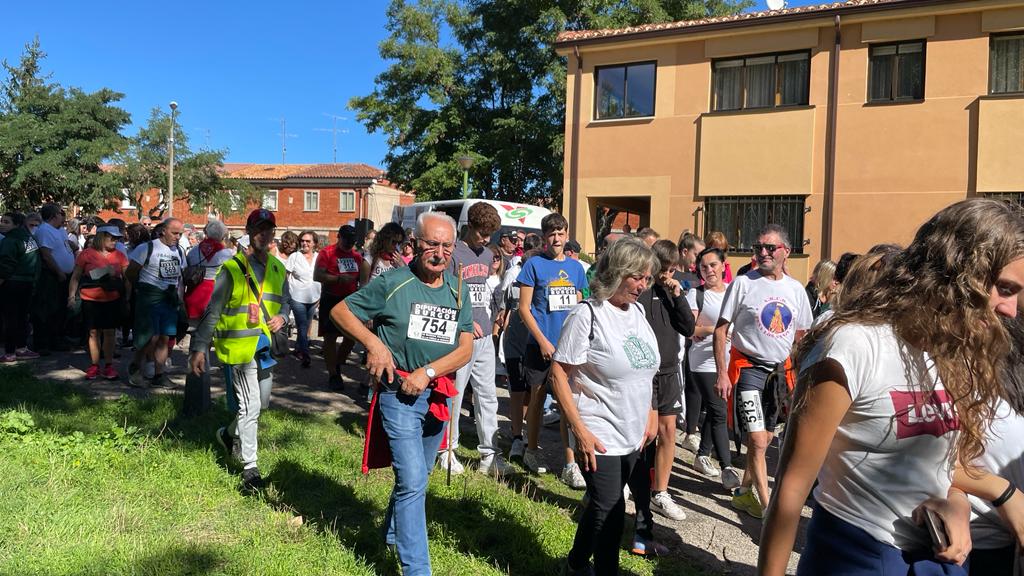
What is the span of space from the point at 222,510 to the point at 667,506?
118 inches

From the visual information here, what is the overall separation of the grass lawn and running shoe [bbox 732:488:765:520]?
1.15m

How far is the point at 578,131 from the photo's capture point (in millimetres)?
20391

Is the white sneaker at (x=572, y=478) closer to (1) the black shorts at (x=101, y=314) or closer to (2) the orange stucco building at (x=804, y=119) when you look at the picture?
(1) the black shorts at (x=101, y=314)

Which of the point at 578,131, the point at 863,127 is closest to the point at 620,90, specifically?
the point at 578,131

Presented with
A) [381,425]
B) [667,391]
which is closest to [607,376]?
[381,425]

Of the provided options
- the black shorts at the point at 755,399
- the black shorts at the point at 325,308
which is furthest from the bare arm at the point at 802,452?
the black shorts at the point at 325,308

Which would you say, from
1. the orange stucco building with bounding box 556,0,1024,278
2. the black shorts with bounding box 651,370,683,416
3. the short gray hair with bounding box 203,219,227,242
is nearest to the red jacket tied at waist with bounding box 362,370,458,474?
the black shorts with bounding box 651,370,683,416

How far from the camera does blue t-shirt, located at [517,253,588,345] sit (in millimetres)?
5977

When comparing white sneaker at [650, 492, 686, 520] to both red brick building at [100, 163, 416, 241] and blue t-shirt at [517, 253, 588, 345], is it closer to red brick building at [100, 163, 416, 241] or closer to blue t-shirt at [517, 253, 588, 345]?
blue t-shirt at [517, 253, 588, 345]

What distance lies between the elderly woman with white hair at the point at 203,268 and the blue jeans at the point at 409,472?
13.9 feet

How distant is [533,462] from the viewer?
6234 mm

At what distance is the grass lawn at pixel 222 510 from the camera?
395 centimetres

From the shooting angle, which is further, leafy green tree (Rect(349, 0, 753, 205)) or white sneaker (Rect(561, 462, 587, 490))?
leafy green tree (Rect(349, 0, 753, 205))

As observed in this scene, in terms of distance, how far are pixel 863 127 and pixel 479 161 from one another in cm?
1466
